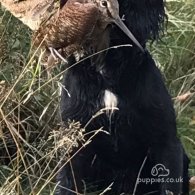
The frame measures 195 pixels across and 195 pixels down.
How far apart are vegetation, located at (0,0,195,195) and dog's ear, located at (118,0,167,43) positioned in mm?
556

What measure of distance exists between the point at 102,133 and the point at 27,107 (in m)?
1.02

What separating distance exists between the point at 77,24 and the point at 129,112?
803mm

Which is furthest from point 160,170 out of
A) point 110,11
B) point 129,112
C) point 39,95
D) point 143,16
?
point 39,95

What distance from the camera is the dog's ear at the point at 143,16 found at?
3277 mm

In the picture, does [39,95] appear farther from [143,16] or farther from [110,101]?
[143,16]

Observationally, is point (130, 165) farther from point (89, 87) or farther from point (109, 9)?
point (109, 9)

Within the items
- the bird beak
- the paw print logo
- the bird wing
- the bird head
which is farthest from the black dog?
the bird wing

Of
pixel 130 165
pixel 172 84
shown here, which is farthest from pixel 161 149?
pixel 172 84

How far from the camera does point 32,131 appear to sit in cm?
442

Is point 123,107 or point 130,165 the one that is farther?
point 130,165

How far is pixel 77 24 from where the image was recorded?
2.87m

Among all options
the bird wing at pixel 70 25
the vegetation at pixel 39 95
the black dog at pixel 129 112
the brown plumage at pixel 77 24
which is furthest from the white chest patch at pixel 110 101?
the bird wing at pixel 70 25

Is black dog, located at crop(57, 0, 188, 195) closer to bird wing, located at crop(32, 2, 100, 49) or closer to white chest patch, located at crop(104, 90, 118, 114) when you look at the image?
white chest patch, located at crop(104, 90, 118, 114)

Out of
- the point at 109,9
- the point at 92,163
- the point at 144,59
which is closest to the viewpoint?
the point at 109,9
